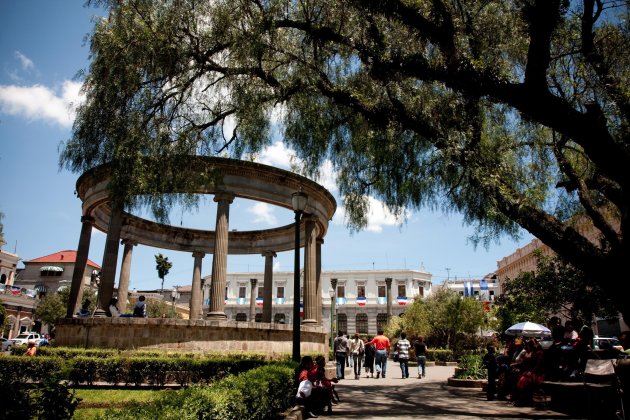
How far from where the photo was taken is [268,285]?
924 inches

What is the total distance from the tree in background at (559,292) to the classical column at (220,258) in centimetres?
1388

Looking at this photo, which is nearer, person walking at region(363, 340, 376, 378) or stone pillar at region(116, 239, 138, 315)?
person walking at region(363, 340, 376, 378)

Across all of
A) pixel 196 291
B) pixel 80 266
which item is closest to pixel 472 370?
pixel 196 291

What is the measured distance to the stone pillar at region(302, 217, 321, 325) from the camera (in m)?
19.0

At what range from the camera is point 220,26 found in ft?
32.6

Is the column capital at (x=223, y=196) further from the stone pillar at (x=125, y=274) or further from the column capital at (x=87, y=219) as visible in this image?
the stone pillar at (x=125, y=274)

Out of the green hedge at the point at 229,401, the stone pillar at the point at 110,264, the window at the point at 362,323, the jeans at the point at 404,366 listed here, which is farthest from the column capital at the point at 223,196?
the window at the point at 362,323

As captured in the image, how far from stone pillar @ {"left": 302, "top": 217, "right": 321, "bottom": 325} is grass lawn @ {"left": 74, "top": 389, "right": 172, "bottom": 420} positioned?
9.08 meters

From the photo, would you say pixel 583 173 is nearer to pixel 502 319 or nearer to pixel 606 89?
pixel 606 89

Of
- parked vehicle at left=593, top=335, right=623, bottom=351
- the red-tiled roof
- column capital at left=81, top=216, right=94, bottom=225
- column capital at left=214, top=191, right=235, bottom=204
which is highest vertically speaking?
the red-tiled roof

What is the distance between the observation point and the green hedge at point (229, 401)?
402 cm

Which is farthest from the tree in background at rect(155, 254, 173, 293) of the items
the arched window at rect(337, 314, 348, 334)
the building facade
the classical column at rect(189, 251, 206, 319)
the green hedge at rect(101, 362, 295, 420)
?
the green hedge at rect(101, 362, 295, 420)

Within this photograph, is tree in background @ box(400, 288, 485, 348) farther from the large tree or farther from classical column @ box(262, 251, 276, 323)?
the large tree

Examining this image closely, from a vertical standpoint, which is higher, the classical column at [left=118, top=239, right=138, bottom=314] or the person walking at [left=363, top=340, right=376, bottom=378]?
the classical column at [left=118, top=239, right=138, bottom=314]
